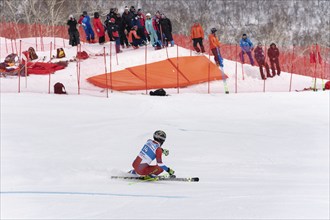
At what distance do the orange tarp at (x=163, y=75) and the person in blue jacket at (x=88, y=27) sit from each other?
3861 millimetres

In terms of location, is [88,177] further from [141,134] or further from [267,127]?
[267,127]

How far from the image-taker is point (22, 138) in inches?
554

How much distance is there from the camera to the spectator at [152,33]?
905 inches

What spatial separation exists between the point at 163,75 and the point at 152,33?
237 cm

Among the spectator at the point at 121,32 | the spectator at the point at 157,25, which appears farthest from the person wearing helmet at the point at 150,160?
the spectator at the point at 121,32

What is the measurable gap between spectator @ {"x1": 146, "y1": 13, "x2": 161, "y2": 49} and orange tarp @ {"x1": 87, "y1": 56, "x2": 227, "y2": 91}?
1.17m

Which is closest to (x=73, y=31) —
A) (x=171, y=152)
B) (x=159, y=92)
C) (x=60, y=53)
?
(x=60, y=53)

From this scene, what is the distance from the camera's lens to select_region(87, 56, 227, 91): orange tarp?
20.9 m

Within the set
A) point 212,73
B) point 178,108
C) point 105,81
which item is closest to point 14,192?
point 178,108

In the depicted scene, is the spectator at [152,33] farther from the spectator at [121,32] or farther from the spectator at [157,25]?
the spectator at [121,32]

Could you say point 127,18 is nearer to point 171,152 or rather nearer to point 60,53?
point 60,53

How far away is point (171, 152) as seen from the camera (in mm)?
13008

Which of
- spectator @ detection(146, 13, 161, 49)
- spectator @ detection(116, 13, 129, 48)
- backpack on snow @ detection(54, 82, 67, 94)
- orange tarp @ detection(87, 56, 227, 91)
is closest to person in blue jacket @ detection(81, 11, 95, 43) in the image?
spectator @ detection(116, 13, 129, 48)

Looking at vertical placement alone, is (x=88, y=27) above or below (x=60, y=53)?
above
